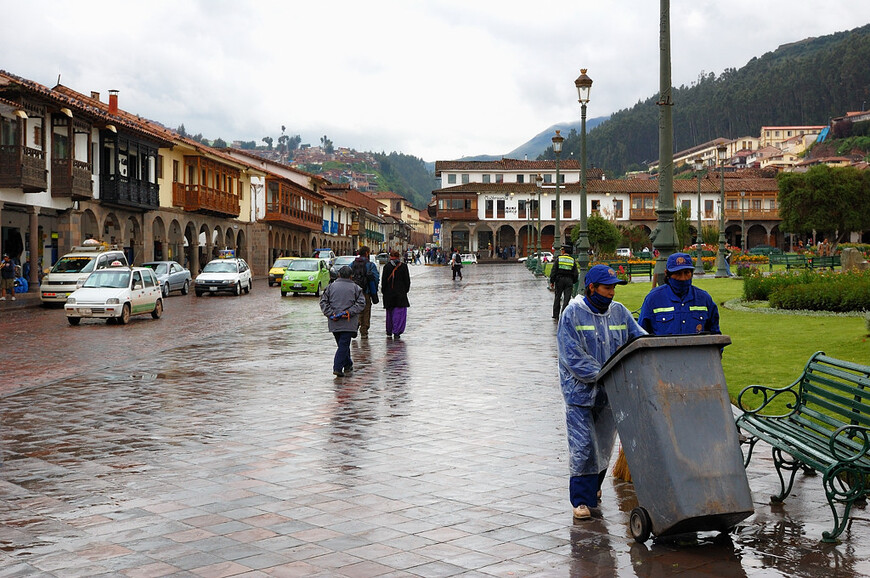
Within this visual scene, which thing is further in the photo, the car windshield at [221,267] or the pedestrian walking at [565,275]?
the car windshield at [221,267]

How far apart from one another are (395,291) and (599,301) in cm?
1125

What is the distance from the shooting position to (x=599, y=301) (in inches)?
208

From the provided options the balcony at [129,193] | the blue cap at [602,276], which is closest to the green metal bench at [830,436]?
the blue cap at [602,276]

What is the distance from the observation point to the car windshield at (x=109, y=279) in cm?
2098

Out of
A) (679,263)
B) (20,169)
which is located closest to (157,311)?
(20,169)

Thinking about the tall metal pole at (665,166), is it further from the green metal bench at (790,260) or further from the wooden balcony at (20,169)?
the wooden balcony at (20,169)

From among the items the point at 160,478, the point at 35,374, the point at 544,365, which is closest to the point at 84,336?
the point at 35,374

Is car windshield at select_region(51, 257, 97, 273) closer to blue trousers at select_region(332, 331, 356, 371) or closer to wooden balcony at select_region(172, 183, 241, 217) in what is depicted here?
wooden balcony at select_region(172, 183, 241, 217)

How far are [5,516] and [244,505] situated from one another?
56.6 inches

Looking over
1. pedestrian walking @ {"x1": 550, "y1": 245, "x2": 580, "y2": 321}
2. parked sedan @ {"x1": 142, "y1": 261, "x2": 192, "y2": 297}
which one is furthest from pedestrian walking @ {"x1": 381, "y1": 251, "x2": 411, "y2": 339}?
parked sedan @ {"x1": 142, "y1": 261, "x2": 192, "y2": 297}

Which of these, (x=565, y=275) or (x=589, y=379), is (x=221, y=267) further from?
(x=589, y=379)

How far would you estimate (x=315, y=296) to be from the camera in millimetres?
33250

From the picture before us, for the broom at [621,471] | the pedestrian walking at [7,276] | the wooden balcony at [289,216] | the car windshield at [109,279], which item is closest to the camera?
the broom at [621,471]

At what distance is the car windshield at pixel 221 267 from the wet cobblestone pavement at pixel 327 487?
22334 millimetres
